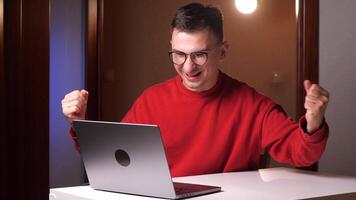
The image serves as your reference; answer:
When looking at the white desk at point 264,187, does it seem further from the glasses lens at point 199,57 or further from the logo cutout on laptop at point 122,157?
the glasses lens at point 199,57

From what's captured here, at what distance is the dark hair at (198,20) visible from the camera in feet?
5.00

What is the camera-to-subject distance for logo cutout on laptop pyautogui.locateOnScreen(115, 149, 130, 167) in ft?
3.29

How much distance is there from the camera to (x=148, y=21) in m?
3.34

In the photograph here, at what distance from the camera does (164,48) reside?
134 inches

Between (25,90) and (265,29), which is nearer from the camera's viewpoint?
(25,90)

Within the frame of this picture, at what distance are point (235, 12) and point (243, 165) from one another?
7.40ft

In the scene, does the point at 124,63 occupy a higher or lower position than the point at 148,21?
lower

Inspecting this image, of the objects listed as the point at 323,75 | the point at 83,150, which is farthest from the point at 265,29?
the point at 83,150

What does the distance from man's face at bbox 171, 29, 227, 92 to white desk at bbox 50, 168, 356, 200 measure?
0.34m

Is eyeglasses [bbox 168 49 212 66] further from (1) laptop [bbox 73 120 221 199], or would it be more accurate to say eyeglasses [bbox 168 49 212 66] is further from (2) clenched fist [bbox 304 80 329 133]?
(1) laptop [bbox 73 120 221 199]

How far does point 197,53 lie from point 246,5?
1.99 m

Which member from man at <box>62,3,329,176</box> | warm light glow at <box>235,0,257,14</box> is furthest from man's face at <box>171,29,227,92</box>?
warm light glow at <box>235,0,257,14</box>

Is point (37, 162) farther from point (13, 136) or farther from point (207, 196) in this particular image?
point (207, 196)

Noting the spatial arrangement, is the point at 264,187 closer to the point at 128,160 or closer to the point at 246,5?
the point at 128,160
